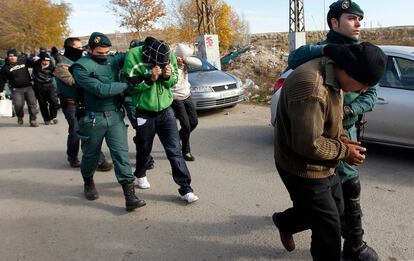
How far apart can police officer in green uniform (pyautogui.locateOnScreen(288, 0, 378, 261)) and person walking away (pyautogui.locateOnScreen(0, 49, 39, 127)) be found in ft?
25.7

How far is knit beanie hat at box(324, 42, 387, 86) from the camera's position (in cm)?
190

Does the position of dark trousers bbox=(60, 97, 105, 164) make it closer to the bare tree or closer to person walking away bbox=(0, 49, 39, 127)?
person walking away bbox=(0, 49, 39, 127)

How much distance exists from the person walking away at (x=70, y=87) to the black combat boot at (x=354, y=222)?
2.86 m

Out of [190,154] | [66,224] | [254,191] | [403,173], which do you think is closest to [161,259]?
[66,224]

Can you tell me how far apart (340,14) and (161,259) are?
7.59 feet

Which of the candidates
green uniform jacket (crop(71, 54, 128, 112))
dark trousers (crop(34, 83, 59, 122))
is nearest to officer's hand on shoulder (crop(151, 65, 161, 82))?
green uniform jacket (crop(71, 54, 128, 112))

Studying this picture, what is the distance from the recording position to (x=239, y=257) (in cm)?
300

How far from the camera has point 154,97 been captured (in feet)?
12.6

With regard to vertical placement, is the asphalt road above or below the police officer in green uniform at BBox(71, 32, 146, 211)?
A: below

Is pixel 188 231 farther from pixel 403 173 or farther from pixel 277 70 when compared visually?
pixel 277 70

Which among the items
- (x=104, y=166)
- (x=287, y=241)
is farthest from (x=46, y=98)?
(x=287, y=241)

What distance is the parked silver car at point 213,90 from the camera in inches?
338

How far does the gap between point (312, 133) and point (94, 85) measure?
2448 mm

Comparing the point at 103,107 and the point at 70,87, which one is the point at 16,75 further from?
the point at 103,107
